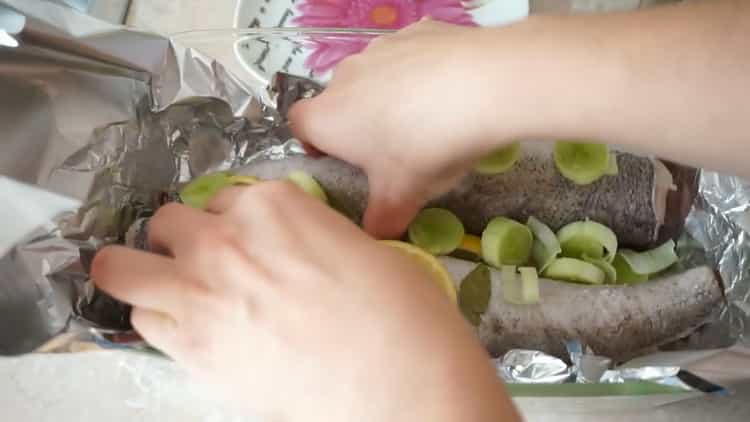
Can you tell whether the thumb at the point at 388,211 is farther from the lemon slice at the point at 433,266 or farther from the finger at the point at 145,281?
the finger at the point at 145,281

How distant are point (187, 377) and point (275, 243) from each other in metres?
0.31

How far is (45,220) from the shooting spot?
711 millimetres

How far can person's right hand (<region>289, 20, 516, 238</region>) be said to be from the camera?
0.70m

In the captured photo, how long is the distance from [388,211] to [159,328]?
0.27 m

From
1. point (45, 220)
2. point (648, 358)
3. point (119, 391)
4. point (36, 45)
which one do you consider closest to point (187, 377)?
point (119, 391)

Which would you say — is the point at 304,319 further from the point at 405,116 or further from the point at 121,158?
the point at 121,158

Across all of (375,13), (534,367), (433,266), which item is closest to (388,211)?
(433,266)

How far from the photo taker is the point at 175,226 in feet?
2.14

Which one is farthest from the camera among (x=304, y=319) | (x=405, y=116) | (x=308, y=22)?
(x=308, y=22)

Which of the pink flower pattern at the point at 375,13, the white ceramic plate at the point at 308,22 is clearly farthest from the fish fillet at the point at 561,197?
the pink flower pattern at the point at 375,13

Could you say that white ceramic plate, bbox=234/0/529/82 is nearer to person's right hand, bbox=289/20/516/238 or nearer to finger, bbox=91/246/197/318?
person's right hand, bbox=289/20/516/238

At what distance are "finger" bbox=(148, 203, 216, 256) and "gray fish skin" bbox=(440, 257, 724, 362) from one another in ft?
0.97

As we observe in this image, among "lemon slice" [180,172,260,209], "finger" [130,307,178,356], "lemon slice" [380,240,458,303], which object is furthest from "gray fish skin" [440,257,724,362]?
"finger" [130,307,178,356]

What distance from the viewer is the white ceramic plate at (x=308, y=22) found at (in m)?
0.99
